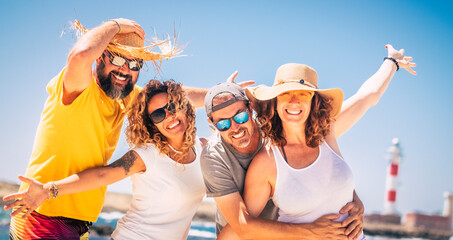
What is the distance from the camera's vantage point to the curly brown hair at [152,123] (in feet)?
13.6

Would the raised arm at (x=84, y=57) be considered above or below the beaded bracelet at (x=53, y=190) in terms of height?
above

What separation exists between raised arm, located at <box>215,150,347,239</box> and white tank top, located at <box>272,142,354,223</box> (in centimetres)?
9

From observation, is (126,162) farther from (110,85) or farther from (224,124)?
(224,124)

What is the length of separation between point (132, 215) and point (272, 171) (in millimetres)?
1451

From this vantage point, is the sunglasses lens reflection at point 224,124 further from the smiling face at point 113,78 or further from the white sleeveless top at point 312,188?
the smiling face at point 113,78

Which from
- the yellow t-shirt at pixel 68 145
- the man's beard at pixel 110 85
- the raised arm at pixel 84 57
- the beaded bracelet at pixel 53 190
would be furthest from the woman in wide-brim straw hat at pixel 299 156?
the beaded bracelet at pixel 53 190

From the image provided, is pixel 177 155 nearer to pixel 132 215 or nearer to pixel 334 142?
pixel 132 215

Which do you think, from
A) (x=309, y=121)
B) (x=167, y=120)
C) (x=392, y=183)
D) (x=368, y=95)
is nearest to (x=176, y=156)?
(x=167, y=120)

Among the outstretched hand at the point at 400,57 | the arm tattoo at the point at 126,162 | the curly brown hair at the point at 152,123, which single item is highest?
the outstretched hand at the point at 400,57

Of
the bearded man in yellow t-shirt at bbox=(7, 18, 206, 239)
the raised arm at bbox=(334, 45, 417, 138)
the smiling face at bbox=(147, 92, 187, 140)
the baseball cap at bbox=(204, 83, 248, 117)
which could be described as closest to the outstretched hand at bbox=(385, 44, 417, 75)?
the raised arm at bbox=(334, 45, 417, 138)

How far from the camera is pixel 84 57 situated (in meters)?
3.76

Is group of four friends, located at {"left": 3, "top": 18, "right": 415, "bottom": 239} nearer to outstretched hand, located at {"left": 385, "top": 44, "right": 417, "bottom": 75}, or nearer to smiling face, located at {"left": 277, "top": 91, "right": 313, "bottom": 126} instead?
smiling face, located at {"left": 277, "top": 91, "right": 313, "bottom": 126}

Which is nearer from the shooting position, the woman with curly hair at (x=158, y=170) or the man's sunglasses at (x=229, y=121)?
the man's sunglasses at (x=229, y=121)

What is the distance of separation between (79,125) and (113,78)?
1.99ft
